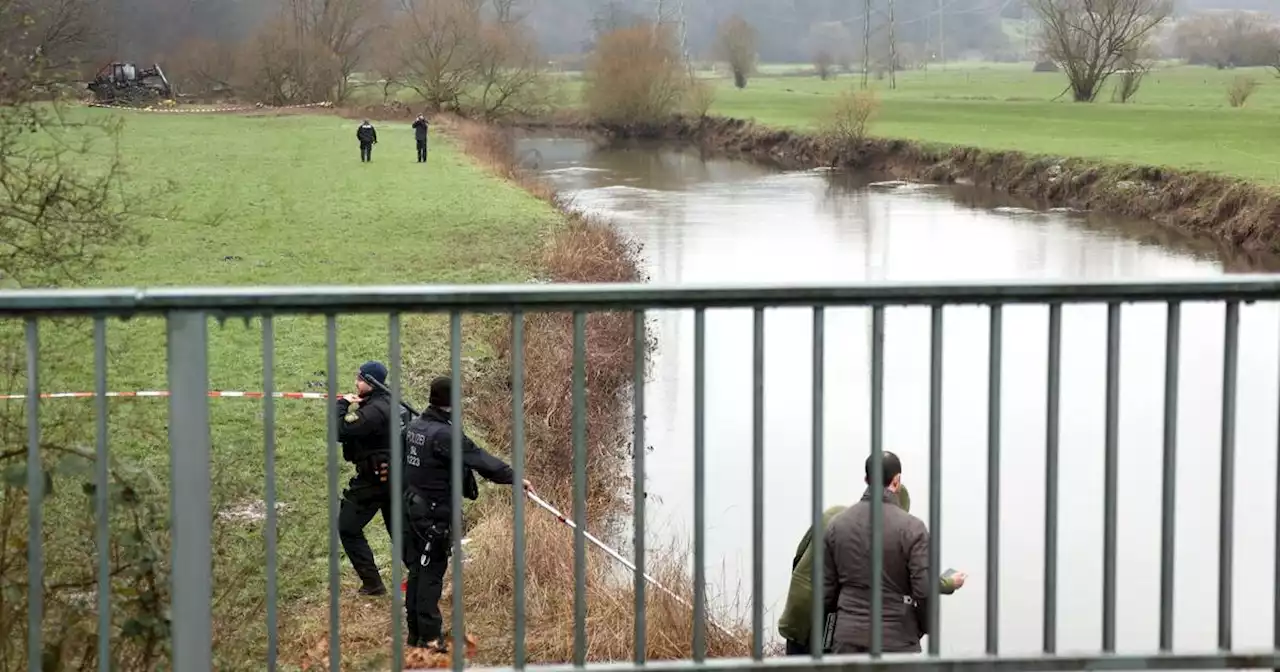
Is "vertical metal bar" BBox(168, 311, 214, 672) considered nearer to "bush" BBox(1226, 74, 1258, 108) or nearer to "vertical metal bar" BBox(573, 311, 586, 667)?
"vertical metal bar" BBox(573, 311, 586, 667)

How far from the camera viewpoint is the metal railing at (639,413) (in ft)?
12.3

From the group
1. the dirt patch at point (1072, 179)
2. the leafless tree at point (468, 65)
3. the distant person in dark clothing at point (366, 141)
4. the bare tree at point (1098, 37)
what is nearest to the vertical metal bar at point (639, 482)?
the dirt patch at point (1072, 179)

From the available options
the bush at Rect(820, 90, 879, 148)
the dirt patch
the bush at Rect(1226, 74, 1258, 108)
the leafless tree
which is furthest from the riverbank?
the leafless tree

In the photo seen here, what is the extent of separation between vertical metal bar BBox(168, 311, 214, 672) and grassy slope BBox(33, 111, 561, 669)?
2130 mm

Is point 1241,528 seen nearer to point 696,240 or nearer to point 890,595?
point 890,595

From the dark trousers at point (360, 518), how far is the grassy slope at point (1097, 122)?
3017 cm

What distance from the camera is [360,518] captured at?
9406 millimetres

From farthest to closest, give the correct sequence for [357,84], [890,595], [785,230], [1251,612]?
1. [357,84]
2. [785,230]
3. [1251,612]
4. [890,595]

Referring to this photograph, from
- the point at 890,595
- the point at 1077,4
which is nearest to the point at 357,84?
the point at 1077,4

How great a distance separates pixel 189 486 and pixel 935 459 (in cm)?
171

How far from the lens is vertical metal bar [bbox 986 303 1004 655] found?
3832mm

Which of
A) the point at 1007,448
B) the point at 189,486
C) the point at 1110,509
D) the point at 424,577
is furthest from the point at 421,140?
the point at 1110,509

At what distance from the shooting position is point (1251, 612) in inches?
429

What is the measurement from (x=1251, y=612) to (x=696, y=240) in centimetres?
2286
